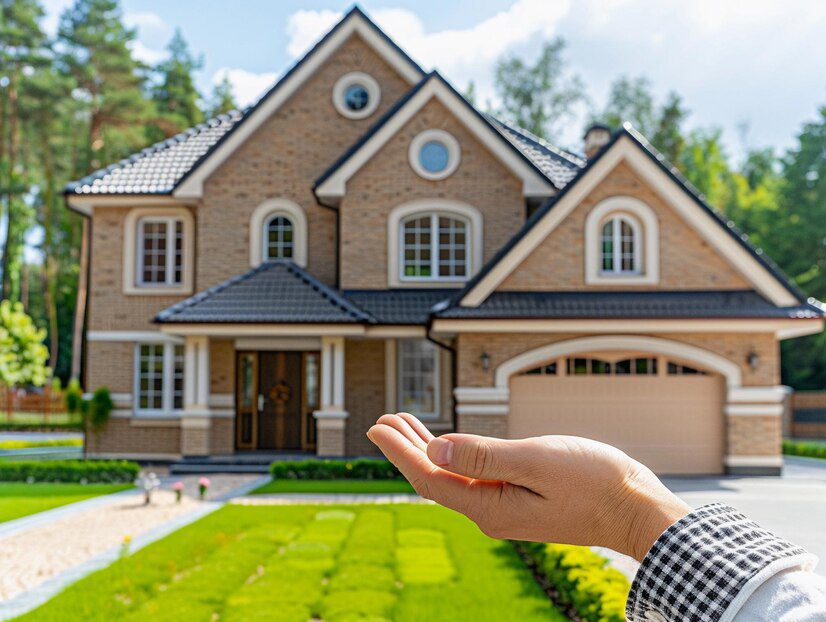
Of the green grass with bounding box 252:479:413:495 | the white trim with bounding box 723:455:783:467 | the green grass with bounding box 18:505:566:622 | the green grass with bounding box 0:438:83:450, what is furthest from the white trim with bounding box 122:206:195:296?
the white trim with bounding box 723:455:783:467

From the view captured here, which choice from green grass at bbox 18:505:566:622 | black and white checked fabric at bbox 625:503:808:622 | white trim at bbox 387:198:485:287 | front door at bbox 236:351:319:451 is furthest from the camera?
front door at bbox 236:351:319:451

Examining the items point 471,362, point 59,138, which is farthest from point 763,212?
point 59,138

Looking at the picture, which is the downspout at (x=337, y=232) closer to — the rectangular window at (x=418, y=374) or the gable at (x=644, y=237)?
the rectangular window at (x=418, y=374)

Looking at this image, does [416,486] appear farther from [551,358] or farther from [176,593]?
[551,358]

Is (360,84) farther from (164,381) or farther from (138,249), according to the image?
(164,381)

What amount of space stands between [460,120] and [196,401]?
25.8 feet

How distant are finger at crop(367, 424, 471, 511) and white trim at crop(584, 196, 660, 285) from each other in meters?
11.5

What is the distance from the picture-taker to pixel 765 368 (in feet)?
41.7

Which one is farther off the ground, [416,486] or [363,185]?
[363,185]

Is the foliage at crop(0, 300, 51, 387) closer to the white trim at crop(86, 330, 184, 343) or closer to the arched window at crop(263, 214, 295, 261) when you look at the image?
the white trim at crop(86, 330, 184, 343)

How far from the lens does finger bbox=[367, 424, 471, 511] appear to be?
152cm

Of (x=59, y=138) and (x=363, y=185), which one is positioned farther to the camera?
(x=59, y=138)

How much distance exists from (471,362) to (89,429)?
30.0 ft

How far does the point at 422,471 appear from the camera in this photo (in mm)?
1529
